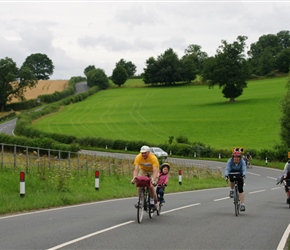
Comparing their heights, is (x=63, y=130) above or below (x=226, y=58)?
below

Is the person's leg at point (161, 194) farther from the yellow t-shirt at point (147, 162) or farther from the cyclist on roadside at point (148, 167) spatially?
the yellow t-shirt at point (147, 162)

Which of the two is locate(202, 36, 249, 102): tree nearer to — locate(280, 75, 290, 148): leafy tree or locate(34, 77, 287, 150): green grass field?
locate(34, 77, 287, 150): green grass field

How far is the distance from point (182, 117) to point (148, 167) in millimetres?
84972

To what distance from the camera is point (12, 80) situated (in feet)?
405

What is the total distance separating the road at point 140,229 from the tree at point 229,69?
307 feet

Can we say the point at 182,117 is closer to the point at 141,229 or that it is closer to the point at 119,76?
the point at 119,76

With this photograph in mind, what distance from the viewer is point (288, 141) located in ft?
198

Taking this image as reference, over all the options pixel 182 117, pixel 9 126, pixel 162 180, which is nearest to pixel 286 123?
pixel 182 117

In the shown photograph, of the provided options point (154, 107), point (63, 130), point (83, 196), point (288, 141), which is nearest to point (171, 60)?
point (154, 107)

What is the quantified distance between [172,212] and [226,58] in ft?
322

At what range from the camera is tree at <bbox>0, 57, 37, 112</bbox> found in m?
122

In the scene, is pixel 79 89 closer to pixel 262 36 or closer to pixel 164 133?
pixel 262 36

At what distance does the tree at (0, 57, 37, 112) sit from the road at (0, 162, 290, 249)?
359ft

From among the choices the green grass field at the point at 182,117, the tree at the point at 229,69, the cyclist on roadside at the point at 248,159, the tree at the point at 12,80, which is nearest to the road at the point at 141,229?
the cyclist on roadside at the point at 248,159
